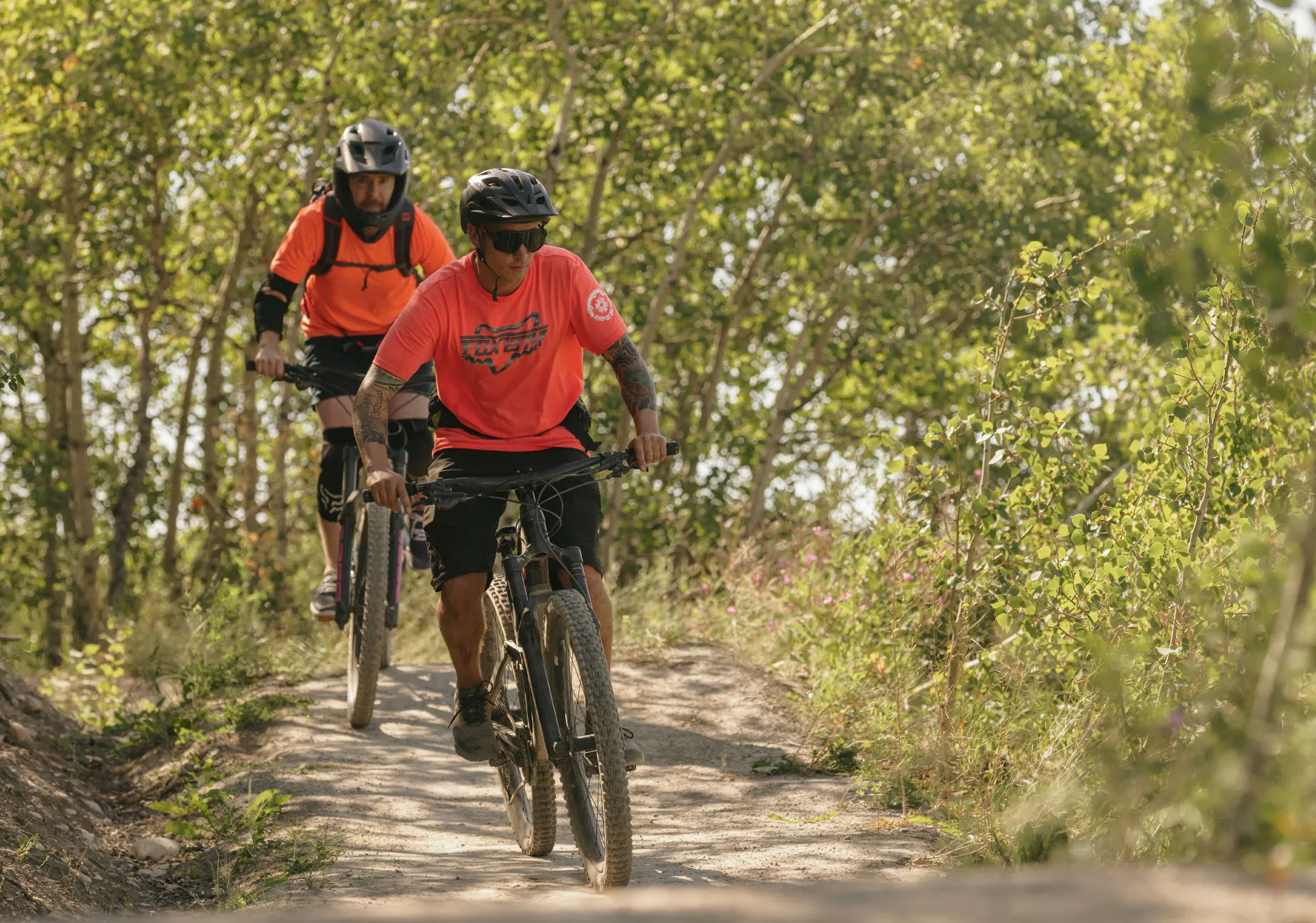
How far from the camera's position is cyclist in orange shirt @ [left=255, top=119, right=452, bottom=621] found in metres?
6.87

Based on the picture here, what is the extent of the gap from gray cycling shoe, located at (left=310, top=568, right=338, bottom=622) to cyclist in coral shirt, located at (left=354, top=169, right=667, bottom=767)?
2.11 meters

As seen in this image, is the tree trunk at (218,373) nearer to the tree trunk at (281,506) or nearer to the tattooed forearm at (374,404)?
the tree trunk at (281,506)

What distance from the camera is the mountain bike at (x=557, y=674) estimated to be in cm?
430

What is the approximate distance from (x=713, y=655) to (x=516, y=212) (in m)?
4.60

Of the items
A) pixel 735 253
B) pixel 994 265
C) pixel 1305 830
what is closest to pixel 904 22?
pixel 994 265

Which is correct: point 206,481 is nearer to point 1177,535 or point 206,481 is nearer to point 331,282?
point 331,282

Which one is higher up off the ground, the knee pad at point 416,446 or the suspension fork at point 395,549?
the knee pad at point 416,446

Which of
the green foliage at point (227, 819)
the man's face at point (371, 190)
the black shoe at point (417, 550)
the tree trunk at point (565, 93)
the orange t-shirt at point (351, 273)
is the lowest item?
the green foliage at point (227, 819)

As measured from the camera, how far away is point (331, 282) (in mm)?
7047

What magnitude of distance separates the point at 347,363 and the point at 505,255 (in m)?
2.48

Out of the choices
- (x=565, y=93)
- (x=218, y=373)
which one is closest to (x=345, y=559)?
(x=565, y=93)

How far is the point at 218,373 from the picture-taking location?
1423 cm

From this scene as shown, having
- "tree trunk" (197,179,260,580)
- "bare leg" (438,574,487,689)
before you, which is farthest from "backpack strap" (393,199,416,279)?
"tree trunk" (197,179,260,580)

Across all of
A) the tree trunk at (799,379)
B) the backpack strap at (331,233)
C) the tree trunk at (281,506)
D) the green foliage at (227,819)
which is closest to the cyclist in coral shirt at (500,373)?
the green foliage at (227,819)
